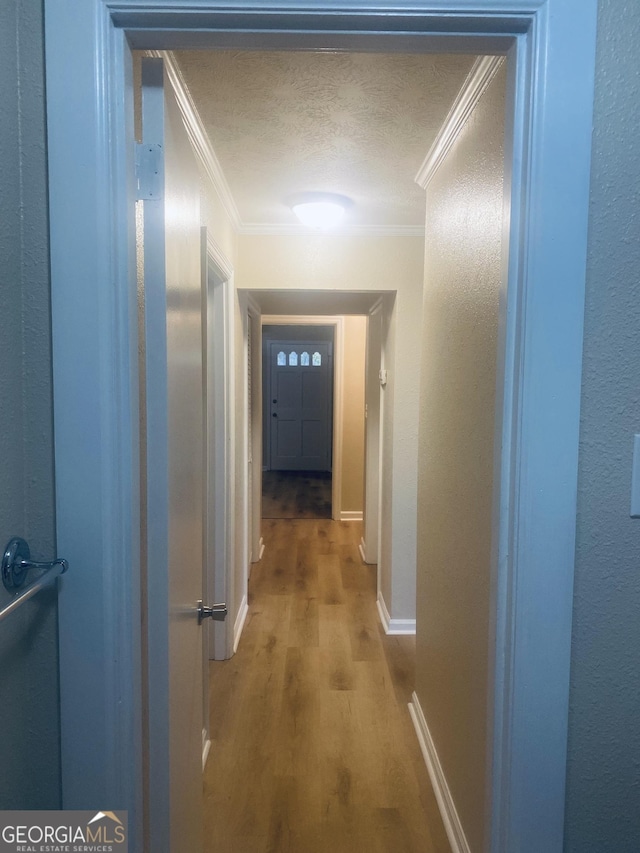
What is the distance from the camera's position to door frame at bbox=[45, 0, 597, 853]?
85 cm

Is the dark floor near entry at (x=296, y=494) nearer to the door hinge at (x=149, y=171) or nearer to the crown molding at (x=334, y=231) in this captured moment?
the crown molding at (x=334, y=231)

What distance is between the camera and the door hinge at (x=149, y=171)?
0.97m

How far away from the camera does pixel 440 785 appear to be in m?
2.05

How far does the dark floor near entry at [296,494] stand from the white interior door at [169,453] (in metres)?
5.14

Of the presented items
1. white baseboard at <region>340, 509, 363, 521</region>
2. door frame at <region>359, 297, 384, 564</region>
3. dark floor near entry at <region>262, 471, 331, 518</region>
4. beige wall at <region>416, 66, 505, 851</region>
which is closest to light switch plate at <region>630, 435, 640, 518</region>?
beige wall at <region>416, 66, 505, 851</region>

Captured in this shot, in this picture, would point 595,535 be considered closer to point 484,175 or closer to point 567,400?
point 567,400

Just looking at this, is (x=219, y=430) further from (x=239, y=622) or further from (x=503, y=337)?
(x=503, y=337)

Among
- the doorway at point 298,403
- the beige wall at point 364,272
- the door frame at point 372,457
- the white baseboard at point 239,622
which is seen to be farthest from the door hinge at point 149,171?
the doorway at point 298,403

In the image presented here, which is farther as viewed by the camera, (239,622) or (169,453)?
(239,622)

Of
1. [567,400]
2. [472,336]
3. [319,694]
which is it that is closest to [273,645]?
[319,694]

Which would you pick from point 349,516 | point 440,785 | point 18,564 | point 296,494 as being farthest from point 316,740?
point 296,494

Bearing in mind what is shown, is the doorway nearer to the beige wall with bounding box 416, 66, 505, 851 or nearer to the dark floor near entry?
the dark floor near entry

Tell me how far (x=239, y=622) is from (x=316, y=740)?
1108mm

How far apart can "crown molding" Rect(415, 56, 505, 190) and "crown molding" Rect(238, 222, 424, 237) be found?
912 millimetres
